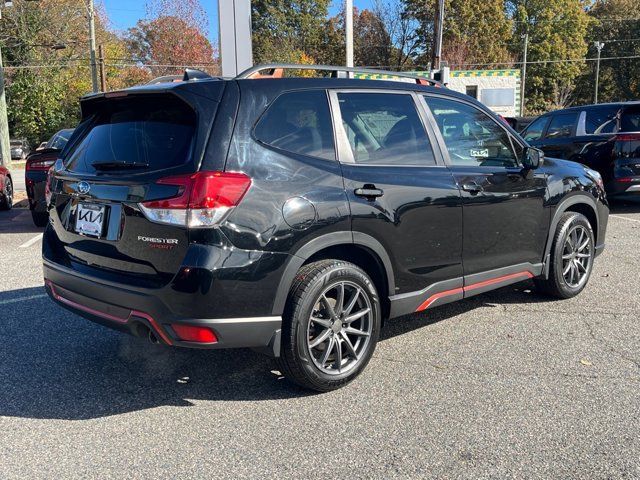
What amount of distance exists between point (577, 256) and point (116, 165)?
13.2 ft

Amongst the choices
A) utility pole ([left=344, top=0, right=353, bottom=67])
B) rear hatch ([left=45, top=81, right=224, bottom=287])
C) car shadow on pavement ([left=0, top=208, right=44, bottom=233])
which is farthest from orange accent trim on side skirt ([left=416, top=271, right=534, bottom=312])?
utility pole ([left=344, top=0, right=353, bottom=67])

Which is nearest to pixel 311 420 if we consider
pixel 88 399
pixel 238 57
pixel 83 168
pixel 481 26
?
pixel 88 399

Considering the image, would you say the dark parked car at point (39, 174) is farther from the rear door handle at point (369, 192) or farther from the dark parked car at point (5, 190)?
the rear door handle at point (369, 192)

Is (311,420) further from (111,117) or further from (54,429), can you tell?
(111,117)

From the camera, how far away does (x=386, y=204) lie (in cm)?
371

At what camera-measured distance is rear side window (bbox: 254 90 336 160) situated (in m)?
3.36

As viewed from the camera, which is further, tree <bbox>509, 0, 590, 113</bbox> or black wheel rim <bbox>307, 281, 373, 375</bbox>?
tree <bbox>509, 0, 590, 113</bbox>

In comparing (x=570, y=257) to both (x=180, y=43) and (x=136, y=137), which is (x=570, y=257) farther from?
(x=180, y=43)

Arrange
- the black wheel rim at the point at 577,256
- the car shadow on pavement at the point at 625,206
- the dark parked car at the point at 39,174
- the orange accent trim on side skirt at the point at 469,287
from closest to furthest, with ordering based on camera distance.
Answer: the orange accent trim on side skirt at the point at 469,287 < the black wheel rim at the point at 577,256 < the dark parked car at the point at 39,174 < the car shadow on pavement at the point at 625,206

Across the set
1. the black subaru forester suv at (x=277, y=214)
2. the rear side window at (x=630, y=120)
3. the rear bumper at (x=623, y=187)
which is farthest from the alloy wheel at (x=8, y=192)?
the rear side window at (x=630, y=120)

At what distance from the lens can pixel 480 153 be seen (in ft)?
14.9

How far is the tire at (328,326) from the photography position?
3.34 meters

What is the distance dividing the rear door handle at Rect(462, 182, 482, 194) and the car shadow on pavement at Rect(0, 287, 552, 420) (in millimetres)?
1196

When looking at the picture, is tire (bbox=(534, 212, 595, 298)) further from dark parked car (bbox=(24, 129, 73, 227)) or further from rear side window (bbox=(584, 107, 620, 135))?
dark parked car (bbox=(24, 129, 73, 227))
